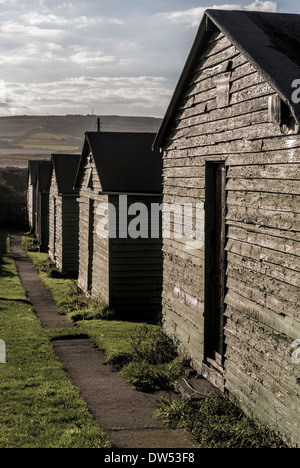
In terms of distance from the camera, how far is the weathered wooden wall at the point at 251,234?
248 inches

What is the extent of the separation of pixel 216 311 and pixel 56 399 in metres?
2.89

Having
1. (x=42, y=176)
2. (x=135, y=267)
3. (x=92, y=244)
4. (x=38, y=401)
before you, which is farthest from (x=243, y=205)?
(x=42, y=176)

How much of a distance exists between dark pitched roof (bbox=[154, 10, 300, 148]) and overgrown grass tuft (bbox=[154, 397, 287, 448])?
144 inches

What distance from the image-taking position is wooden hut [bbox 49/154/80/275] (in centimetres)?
2336

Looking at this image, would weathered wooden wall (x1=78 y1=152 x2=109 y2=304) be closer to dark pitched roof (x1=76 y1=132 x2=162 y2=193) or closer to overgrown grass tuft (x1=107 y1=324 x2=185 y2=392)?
dark pitched roof (x1=76 y1=132 x2=162 y2=193)

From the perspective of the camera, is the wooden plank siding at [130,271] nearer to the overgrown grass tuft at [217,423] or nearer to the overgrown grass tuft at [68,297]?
the overgrown grass tuft at [68,297]

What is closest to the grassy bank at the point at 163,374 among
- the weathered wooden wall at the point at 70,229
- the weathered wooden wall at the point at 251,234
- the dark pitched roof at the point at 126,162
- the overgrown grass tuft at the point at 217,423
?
the overgrown grass tuft at the point at 217,423

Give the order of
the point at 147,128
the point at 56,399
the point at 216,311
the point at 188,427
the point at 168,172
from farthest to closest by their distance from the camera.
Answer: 1. the point at 147,128
2. the point at 168,172
3. the point at 216,311
4. the point at 56,399
5. the point at 188,427

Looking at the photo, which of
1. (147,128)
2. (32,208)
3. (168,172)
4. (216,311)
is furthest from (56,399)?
(147,128)

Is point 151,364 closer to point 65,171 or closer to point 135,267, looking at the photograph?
point 135,267

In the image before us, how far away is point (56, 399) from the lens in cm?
826

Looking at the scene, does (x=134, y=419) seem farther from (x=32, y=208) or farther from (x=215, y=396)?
(x=32, y=208)

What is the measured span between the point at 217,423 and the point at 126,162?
10641 mm

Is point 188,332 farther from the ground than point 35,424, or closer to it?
farther from the ground
